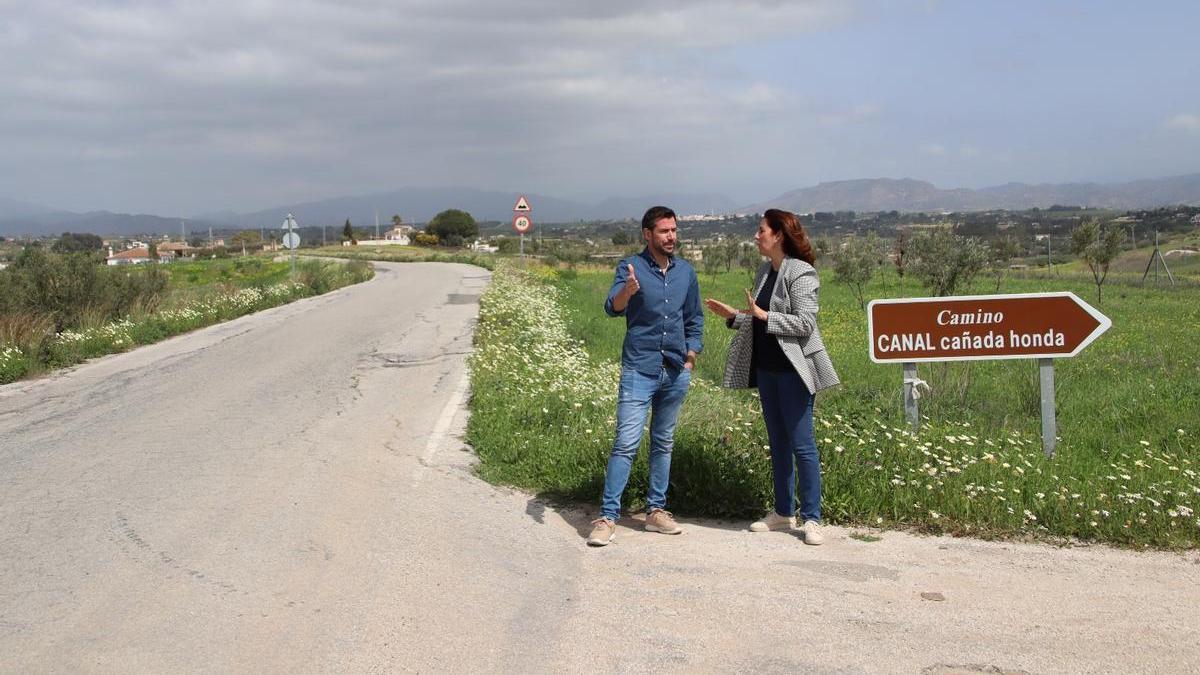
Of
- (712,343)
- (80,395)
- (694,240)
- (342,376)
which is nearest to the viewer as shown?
(80,395)

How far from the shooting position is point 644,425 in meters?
5.44

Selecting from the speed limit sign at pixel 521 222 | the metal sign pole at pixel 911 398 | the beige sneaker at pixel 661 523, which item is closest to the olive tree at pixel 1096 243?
the speed limit sign at pixel 521 222

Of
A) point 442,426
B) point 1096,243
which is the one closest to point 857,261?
point 1096,243

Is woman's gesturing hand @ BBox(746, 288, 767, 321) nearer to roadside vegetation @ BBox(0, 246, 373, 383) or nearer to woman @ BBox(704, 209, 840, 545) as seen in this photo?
woman @ BBox(704, 209, 840, 545)

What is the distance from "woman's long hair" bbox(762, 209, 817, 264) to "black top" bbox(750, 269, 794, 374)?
183 millimetres

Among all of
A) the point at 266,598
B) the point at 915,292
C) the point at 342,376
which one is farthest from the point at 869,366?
the point at 915,292

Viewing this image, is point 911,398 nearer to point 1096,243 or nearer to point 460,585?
point 460,585

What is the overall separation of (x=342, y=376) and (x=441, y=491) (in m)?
5.99

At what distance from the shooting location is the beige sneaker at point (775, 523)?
539cm

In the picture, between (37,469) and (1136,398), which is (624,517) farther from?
(1136,398)

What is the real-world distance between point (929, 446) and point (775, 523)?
134cm

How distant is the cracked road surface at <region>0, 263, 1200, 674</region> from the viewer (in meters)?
3.74

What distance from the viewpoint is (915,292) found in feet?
89.5

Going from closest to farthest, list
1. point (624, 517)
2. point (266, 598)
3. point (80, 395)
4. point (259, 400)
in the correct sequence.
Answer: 1. point (266, 598)
2. point (624, 517)
3. point (259, 400)
4. point (80, 395)
